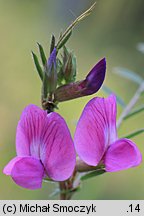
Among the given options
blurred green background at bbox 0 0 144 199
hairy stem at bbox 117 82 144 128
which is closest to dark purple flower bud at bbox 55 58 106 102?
hairy stem at bbox 117 82 144 128

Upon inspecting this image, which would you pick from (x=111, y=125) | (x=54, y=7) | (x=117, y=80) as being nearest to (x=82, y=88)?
(x=111, y=125)

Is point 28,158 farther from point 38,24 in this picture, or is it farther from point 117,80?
point 38,24

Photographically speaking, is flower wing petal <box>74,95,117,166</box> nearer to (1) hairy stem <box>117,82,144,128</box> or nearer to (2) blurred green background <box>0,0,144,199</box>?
(1) hairy stem <box>117,82,144,128</box>

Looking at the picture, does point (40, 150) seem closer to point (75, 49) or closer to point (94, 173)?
point (94, 173)

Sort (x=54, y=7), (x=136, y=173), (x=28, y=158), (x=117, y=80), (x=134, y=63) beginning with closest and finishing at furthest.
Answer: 1. (x=28, y=158)
2. (x=136, y=173)
3. (x=117, y=80)
4. (x=134, y=63)
5. (x=54, y=7)

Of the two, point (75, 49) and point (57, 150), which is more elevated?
point (75, 49)

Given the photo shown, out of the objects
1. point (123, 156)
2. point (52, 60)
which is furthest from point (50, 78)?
point (123, 156)
